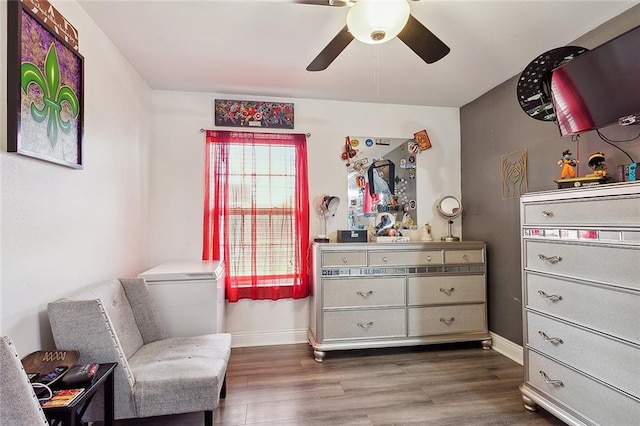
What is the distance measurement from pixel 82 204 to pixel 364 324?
2.30 metres

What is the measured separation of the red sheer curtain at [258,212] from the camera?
308 cm

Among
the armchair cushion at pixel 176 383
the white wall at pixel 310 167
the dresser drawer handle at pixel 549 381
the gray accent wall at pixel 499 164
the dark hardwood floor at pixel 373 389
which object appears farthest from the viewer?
the white wall at pixel 310 167

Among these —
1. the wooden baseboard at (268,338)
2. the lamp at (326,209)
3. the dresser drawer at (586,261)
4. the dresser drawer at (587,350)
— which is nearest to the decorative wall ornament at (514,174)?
the dresser drawer at (586,261)

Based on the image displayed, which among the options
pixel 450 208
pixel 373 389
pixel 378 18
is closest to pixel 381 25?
pixel 378 18

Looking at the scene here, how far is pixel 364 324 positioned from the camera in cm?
280

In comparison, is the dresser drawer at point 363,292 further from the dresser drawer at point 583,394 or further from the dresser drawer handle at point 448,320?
the dresser drawer at point 583,394

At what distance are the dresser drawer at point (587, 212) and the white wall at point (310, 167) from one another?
1538 mm

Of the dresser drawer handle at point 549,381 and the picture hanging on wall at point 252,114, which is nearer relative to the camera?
the dresser drawer handle at point 549,381

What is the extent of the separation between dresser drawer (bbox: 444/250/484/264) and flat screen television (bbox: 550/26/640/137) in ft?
4.36

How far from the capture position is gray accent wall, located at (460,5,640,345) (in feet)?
7.11

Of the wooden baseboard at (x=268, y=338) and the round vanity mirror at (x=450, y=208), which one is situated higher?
the round vanity mirror at (x=450, y=208)

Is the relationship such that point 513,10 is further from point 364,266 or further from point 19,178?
point 19,178

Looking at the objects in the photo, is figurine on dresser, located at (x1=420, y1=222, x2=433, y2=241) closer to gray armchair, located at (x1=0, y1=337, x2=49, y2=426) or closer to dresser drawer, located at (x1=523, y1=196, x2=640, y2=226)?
dresser drawer, located at (x1=523, y1=196, x2=640, y2=226)

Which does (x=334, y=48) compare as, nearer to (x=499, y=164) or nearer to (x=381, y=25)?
(x=381, y=25)
